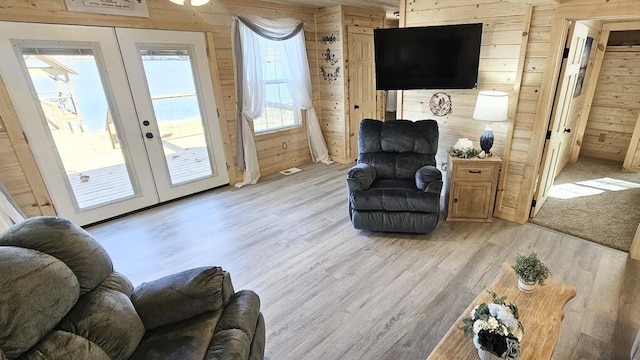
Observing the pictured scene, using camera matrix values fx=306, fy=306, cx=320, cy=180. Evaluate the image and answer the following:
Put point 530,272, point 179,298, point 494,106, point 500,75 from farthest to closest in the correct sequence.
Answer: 1. point 500,75
2. point 494,106
3. point 530,272
4. point 179,298

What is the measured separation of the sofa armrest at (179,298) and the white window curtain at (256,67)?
2.96 meters

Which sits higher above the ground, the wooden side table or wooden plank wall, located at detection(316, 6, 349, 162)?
wooden plank wall, located at detection(316, 6, 349, 162)

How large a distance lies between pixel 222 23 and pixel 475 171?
3.43m

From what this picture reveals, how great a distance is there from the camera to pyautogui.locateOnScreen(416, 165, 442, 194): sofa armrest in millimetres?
2801

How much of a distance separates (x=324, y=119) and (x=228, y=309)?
4.17 meters

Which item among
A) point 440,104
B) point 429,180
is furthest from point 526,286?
point 440,104

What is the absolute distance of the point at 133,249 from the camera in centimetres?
297

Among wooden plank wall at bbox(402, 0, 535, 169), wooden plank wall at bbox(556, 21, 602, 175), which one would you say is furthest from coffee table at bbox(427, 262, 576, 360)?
wooden plank wall at bbox(556, 21, 602, 175)

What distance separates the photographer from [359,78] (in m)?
4.99

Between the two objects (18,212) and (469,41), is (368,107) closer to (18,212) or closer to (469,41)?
(469,41)

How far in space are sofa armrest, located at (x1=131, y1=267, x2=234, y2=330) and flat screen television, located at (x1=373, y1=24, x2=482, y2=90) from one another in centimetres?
289

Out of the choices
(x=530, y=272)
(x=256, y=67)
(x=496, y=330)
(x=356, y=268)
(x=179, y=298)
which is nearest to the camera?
(x=496, y=330)

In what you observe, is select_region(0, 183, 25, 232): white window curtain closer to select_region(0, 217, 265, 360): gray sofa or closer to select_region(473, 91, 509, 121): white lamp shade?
select_region(0, 217, 265, 360): gray sofa

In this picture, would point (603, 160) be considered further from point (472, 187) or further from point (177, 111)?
point (177, 111)
